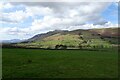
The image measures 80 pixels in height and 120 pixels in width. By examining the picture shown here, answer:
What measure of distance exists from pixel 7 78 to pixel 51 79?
5876 mm

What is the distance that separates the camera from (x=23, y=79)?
99.0ft

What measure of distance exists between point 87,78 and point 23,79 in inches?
348

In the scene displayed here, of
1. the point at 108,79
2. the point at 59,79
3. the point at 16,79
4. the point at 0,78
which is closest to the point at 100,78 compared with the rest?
the point at 108,79

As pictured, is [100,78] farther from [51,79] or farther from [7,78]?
[7,78]

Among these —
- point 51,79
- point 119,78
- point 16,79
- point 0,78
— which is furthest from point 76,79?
point 0,78

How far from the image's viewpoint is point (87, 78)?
32094 millimetres

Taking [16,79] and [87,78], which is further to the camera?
[87,78]

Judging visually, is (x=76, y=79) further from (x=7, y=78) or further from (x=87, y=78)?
(x=7, y=78)

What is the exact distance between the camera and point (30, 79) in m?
30.0

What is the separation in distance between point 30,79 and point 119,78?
12.0 meters

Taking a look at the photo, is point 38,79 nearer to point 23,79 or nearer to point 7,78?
point 23,79

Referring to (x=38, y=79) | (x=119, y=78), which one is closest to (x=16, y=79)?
(x=38, y=79)

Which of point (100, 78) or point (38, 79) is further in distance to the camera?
point (100, 78)

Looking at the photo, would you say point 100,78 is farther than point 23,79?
Yes
